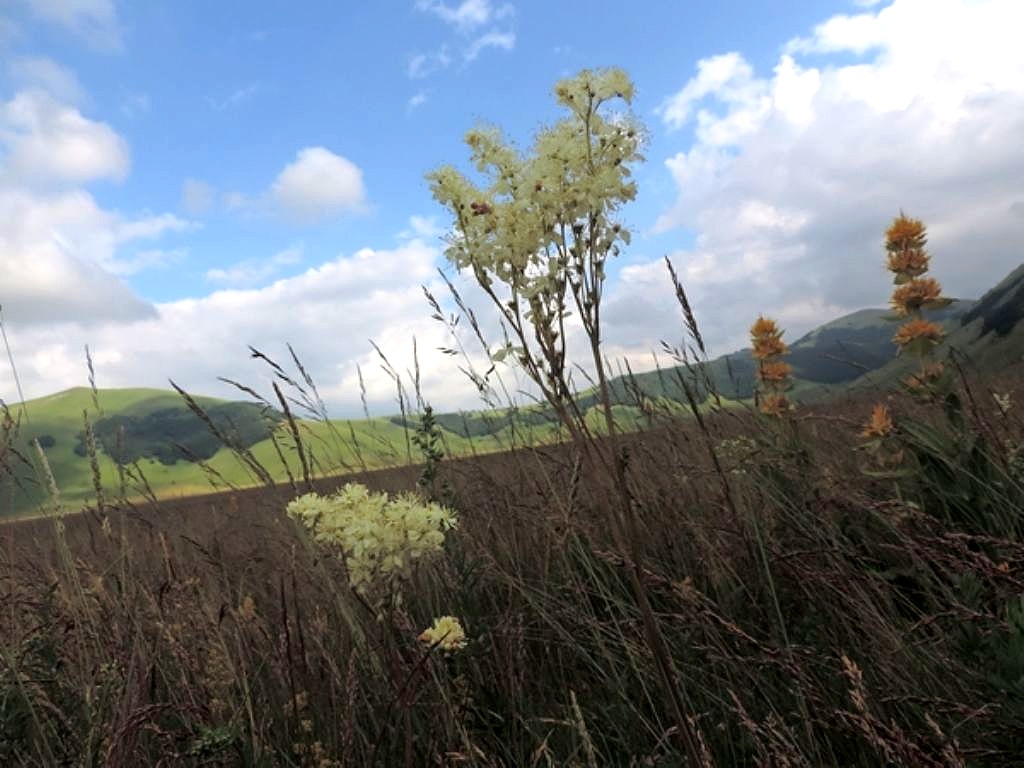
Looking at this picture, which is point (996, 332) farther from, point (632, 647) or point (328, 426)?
point (632, 647)

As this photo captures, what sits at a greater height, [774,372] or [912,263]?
[912,263]

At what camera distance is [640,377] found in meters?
4.43

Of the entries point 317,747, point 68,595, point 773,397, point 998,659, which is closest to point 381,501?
point 317,747

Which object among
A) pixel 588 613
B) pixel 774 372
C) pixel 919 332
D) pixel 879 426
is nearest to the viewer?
pixel 588 613

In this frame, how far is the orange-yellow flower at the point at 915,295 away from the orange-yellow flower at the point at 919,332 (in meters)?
0.10

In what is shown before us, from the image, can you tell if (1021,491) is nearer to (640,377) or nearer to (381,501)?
(640,377)

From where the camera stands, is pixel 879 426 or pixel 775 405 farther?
pixel 775 405

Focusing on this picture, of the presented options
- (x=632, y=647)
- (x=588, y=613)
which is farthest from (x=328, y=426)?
(x=632, y=647)

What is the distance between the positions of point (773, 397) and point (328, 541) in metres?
3.04

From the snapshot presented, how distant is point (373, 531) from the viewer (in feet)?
6.82

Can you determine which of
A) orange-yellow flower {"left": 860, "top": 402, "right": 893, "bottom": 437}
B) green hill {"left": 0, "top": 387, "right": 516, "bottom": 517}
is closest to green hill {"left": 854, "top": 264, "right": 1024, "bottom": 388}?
green hill {"left": 0, "top": 387, "right": 516, "bottom": 517}

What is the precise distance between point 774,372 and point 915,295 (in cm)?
90

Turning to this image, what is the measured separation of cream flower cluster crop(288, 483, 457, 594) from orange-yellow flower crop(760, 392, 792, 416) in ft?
8.64

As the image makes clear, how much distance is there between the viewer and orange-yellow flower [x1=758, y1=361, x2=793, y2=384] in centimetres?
436
